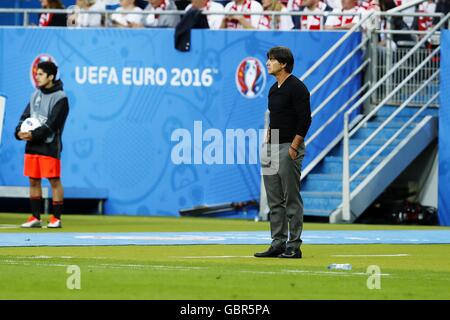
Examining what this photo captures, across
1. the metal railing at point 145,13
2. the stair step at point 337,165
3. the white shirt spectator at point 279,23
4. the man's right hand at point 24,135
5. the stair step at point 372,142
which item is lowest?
the stair step at point 337,165

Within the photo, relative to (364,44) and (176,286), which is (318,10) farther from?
(176,286)

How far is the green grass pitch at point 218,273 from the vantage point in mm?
9945

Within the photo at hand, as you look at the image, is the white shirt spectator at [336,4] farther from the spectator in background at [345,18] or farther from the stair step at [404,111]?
the stair step at [404,111]

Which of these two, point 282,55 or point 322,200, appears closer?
point 282,55

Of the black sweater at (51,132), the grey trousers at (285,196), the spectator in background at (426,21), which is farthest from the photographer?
the spectator in background at (426,21)

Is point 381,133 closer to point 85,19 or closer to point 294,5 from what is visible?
point 294,5

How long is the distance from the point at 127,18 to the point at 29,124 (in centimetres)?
754

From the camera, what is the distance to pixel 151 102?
26188mm

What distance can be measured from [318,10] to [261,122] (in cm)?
247

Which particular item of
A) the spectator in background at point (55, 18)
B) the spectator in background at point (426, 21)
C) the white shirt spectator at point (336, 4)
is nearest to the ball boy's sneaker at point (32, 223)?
the spectator in background at point (55, 18)

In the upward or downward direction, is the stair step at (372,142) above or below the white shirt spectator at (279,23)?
below

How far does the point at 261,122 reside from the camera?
26.0m

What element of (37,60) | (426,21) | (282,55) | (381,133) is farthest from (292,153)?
(37,60)

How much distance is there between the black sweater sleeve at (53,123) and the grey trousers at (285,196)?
233 inches
